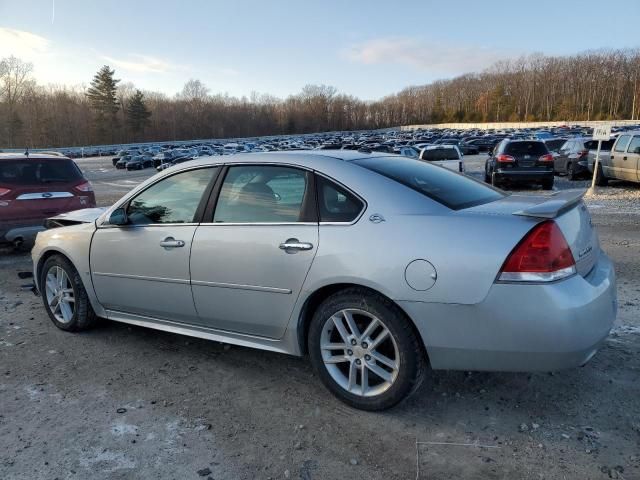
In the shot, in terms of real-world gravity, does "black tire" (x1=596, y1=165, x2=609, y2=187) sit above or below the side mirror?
below

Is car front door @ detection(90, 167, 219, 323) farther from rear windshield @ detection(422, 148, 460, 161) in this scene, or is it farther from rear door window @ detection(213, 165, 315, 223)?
rear windshield @ detection(422, 148, 460, 161)

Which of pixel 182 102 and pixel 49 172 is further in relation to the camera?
pixel 182 102

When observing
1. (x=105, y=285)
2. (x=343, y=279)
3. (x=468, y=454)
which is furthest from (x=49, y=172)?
(x=468, y=454)

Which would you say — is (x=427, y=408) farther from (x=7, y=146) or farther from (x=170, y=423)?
(x=7, y=146)

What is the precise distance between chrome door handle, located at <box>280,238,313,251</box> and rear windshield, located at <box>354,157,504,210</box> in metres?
0.65

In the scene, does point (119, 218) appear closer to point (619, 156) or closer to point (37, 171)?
point (37, 171)

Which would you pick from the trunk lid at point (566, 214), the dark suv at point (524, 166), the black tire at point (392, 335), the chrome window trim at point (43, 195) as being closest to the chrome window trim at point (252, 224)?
the black tire at point (392, 335)

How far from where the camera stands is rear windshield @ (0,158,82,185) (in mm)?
7848

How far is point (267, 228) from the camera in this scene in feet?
10.7

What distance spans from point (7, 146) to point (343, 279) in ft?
349

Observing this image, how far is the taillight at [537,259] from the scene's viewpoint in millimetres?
2547

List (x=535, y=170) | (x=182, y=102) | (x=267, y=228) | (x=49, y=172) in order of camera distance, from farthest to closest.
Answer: (x=182, y=102) < (x=535, y=170) < (x=49, y=172) < (x=267, y=228)

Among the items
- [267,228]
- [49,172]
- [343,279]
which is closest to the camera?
[343,279]

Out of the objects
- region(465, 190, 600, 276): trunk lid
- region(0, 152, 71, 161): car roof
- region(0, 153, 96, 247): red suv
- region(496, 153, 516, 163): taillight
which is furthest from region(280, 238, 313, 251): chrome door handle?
region(496, 153, 516, 163): taillight
